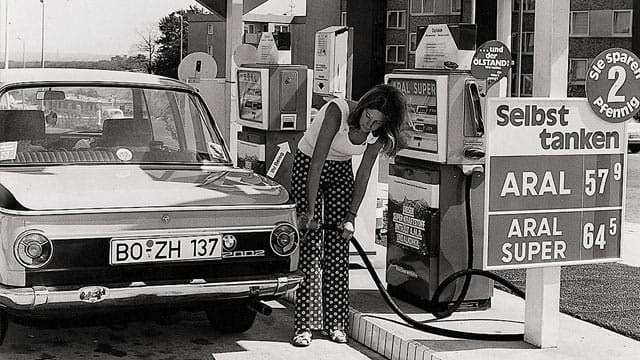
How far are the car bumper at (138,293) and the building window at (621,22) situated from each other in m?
42.2

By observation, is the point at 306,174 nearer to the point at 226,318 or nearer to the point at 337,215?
the point at 337,215

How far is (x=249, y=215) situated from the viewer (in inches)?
222

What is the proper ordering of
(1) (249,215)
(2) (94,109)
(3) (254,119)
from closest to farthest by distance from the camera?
(1) (249,215) < (2) (94,109) < (3) (254,119)

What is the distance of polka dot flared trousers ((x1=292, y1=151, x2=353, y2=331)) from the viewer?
632 cm

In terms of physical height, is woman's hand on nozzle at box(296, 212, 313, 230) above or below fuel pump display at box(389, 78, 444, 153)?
below

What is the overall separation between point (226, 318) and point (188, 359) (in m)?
0.70

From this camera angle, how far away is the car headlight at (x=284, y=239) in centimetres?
570

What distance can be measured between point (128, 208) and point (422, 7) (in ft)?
164

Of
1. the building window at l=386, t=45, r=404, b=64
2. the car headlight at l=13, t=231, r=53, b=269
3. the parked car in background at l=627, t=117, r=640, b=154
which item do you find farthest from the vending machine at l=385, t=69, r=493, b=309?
the building window at l=386, t=45, r=404, b=64

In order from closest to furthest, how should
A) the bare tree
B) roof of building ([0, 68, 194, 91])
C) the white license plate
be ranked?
the white license plate
roof of building ([0, 68, 194, 91])
the bare tree

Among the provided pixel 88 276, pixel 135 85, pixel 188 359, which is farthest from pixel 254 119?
pixel 88 276

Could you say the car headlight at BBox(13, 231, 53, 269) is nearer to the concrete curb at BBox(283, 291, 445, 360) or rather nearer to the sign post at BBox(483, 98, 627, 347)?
the concrete curb at BBox(283, 291, 445, 360)

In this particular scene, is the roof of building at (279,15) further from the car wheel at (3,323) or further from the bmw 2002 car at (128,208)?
the car wheel at (3,323)

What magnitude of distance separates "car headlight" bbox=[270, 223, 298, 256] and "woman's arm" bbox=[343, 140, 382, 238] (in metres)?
0.55
